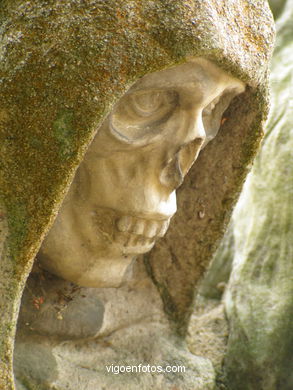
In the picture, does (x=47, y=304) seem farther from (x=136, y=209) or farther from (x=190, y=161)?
(x=190, y=161)

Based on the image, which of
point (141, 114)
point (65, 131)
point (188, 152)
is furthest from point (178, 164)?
point (65, 131)

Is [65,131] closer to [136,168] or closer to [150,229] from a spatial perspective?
[136,168]

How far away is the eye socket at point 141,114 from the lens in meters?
1.38

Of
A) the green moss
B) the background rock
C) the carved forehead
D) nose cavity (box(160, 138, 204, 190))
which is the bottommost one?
the background rock

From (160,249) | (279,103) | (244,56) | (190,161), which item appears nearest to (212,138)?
(190,161)

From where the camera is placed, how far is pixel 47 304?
162 centimetres

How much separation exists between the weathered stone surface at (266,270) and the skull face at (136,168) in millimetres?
403

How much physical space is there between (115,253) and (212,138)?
0.36m

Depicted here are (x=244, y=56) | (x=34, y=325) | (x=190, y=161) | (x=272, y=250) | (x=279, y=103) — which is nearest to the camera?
(x=244, y=56)

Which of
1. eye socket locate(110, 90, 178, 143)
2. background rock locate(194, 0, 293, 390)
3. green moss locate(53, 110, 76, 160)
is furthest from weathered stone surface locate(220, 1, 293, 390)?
green moss locate(53, 110, 76, 160)

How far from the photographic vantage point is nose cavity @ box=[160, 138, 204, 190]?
4.76ft

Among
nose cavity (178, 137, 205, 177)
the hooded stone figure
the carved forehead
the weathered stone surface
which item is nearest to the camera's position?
the hooded stone figure

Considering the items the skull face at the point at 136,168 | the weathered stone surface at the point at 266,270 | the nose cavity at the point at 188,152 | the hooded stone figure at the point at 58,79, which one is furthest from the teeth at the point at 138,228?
the weathered stone surface at the point at 266,270

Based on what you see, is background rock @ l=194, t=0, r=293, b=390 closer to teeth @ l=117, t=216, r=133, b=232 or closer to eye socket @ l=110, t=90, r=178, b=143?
teeth @ l=117, t=216, r=133, b=232
